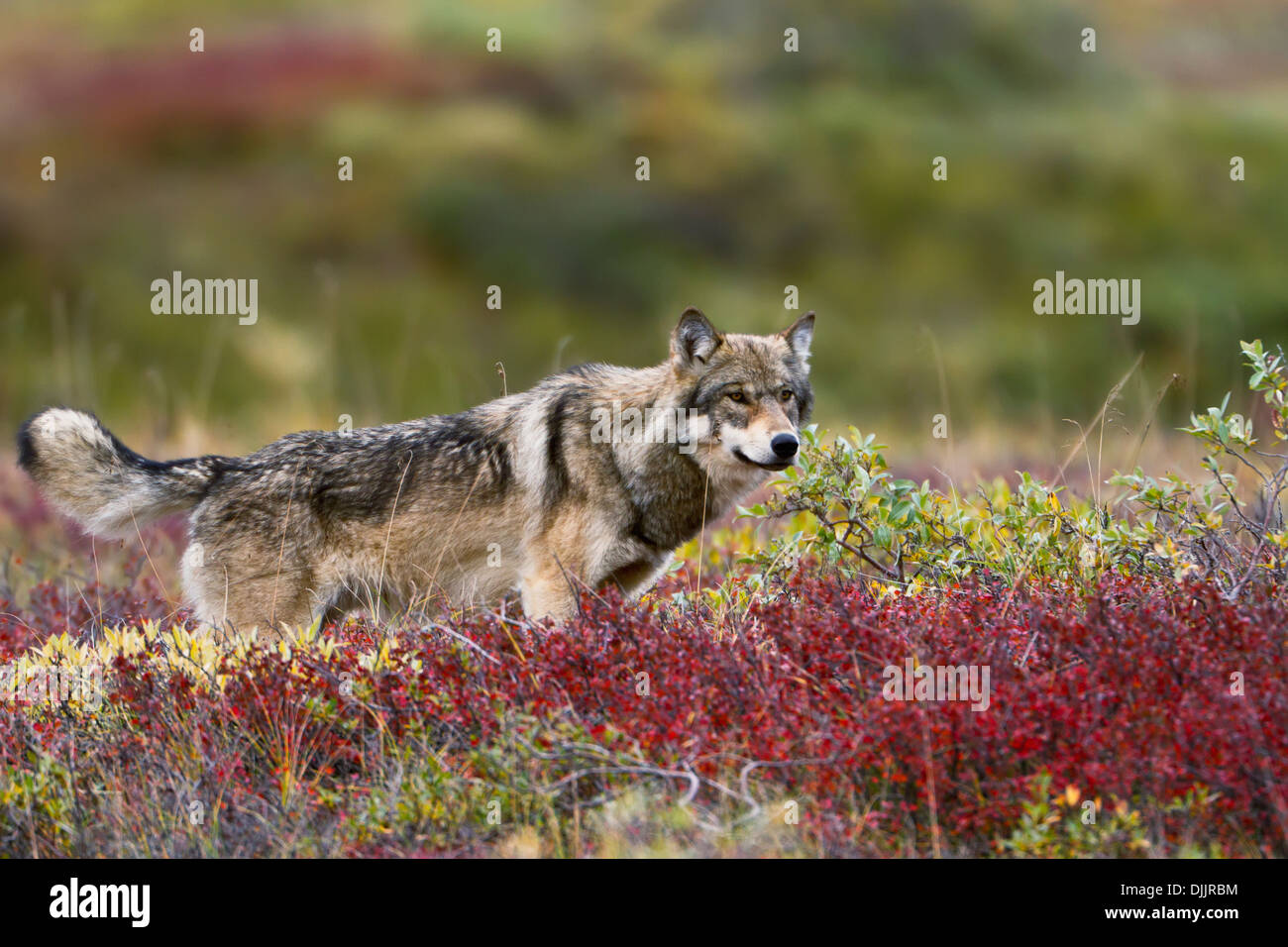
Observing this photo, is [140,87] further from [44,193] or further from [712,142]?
[712,142]

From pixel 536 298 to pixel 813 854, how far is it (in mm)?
24915

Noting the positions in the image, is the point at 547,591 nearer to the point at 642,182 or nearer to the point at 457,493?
the point at 457,493

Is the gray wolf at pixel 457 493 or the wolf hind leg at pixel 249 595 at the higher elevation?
the gray wolf at pixel 457 493

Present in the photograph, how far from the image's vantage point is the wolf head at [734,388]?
571 cm

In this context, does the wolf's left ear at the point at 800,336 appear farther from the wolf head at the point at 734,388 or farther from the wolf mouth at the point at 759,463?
the wolf mouth at the point at 759,463

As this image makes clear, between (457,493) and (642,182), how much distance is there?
2520 cm

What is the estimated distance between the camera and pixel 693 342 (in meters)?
5.92

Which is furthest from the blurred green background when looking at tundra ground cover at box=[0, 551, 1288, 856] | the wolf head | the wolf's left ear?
tundra ground cover at box=[0, 551, 1288, 856]

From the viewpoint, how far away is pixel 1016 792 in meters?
3.59

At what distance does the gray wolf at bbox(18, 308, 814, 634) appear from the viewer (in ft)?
18.6

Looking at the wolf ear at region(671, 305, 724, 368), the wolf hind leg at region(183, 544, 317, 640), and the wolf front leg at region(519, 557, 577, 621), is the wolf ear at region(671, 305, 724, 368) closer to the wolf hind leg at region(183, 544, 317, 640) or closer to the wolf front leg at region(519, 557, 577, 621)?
the wolf front leg at region(519, 557, 577, 621)

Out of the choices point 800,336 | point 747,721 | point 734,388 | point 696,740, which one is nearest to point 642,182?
point 800,336

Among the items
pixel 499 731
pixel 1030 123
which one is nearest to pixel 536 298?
pixel 1030 123

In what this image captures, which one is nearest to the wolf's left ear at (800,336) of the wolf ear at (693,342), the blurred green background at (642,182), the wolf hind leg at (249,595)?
the wolf ear at (693,342)
